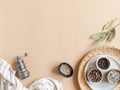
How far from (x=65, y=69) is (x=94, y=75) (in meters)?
0.20

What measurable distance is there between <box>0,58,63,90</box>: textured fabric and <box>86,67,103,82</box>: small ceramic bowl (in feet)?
0.67

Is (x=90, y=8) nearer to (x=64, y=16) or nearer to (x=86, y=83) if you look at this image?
(x=64, y=16)

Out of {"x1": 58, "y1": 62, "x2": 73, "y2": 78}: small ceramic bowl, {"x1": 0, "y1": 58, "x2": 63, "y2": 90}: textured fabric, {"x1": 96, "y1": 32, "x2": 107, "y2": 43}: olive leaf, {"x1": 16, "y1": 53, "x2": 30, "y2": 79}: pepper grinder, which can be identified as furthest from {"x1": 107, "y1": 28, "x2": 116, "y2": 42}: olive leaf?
{"x1": 16, "y1": 53, "x2": 30, "y2": 79}: pepper grinder

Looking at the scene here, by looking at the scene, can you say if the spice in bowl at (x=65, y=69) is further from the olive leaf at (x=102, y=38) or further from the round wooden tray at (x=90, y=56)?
the olive leaf at (x=102, y=38)

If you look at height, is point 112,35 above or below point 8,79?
above

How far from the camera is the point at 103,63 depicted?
1.97 meters

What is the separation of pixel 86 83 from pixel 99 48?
0.25 metres

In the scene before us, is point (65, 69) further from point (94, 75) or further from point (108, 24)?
point (108, 24)

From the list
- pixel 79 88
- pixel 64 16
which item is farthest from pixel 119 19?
pixel 79 88

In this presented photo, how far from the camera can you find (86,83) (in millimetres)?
1980

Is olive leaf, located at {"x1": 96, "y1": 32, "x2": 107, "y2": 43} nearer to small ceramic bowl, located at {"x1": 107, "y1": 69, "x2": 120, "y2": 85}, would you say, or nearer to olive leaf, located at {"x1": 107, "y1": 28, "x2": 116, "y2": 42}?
olive leaf, located at {"x1": 107, "y1": 28, "x2": 116, "y2": 42}

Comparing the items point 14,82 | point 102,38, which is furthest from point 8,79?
point 102,38

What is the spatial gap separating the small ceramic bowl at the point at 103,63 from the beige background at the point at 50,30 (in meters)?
0.12

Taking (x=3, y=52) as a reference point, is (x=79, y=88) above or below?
below
